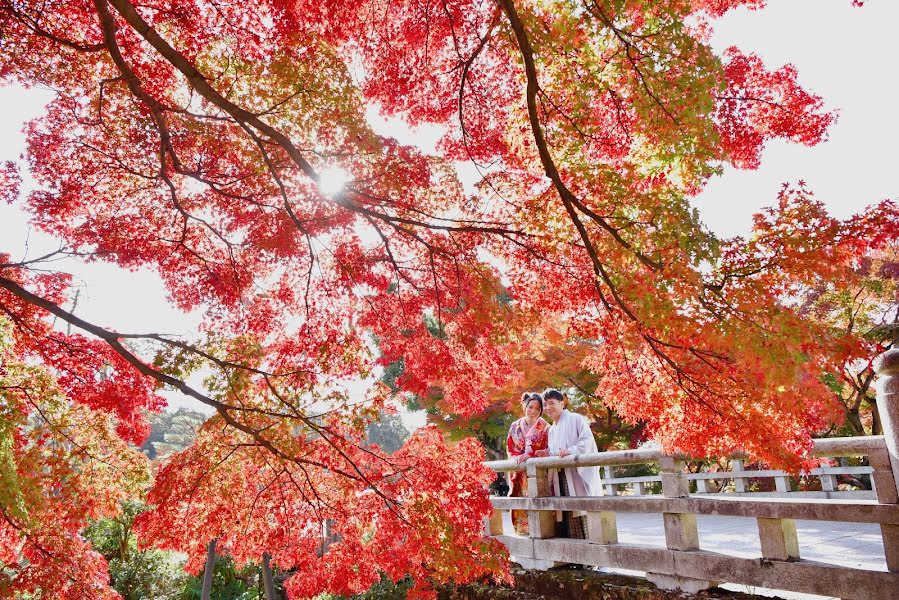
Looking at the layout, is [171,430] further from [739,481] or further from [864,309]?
[864,309]

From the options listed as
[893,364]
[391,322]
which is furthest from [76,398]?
[893,364]

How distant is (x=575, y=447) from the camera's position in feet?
20.0

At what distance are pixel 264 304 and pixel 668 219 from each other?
16.8ft

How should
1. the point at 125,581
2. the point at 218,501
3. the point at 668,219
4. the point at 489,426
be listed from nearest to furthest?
the point at 668,219 < the point at 218,501 < the point at 125,581 < the point at 489,426

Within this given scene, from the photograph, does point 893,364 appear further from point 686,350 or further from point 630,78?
point 630,78

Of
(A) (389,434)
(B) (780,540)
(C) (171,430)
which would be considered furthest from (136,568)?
(C) (171,430)

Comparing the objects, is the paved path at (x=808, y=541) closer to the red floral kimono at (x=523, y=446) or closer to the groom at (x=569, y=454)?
the groom at (x=569, y=454)

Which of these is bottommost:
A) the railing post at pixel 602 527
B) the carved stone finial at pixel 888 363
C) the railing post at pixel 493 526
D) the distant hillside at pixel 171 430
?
the railing post at pixel 493 526

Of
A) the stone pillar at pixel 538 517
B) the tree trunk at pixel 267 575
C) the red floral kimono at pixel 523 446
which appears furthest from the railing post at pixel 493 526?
the tree trunk at pixel 267 575

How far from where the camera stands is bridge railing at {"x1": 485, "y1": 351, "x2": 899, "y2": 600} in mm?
3658

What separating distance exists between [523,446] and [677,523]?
2.32m

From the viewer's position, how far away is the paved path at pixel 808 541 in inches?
187

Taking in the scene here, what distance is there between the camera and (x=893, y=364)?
12.0 feet

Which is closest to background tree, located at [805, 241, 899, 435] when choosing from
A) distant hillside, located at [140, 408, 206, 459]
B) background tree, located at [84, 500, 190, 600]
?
background tree, located at [84, 500, 190, 600]
